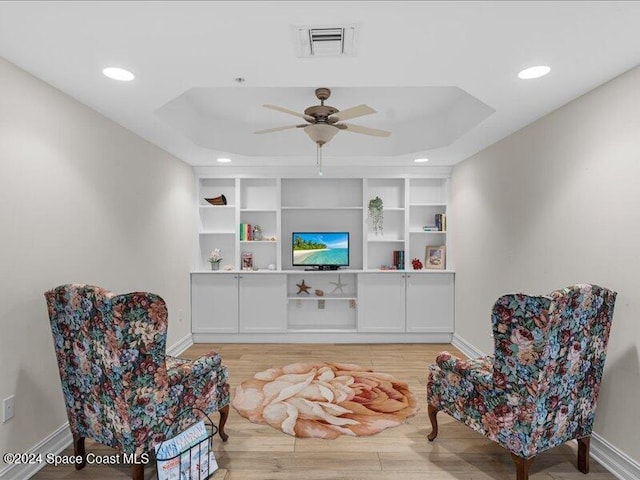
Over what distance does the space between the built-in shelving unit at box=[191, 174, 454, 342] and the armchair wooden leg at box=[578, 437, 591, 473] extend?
2711 millimetres

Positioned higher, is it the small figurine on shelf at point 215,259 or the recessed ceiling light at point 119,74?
the recessed ceiling light at point 119,74

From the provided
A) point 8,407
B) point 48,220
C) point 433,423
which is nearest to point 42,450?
point 8,407

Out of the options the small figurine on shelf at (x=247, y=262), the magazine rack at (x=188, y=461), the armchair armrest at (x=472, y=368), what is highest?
the small figurine on shelf at (x=247, y=262)

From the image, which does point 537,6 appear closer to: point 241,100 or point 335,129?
point 335,129

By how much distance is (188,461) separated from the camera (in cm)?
201

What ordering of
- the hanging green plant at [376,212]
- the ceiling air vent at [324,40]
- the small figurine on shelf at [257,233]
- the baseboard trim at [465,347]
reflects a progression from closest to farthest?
the ceiling air vent at [324,40] → the baseboard trim at [465,347] → the hanging green plant at [376,212] → the small figurine on shelf at [257,233]

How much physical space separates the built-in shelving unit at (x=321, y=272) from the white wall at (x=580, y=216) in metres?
1.10

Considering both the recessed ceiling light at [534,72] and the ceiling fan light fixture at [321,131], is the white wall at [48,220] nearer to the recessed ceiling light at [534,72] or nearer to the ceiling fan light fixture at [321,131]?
the ceiling fan light fixture at [321,131]

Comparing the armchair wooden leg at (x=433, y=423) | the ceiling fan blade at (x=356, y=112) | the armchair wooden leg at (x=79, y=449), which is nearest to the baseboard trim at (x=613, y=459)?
the armchair wooden leg at (x=433, y=423)

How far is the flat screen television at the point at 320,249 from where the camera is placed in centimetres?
516

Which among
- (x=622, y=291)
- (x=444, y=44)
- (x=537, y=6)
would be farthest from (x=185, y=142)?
(x=622, y=291)

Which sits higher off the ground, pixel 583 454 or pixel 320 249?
pixel 320 249

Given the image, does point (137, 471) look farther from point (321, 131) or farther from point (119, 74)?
point (321, 131)

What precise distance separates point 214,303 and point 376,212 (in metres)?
2.49
